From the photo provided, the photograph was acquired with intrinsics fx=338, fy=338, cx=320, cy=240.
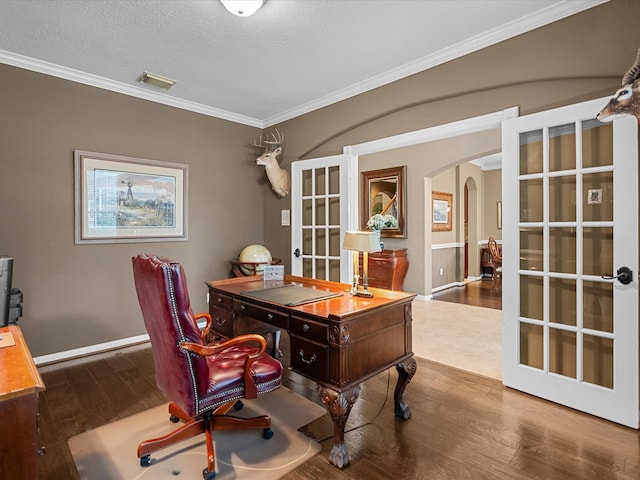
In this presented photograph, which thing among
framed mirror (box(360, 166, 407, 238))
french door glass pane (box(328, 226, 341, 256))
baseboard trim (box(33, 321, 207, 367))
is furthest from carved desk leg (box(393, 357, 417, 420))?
framed mirror (box(360, 166, 407, 238))

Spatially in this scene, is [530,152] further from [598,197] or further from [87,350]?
[87,350]

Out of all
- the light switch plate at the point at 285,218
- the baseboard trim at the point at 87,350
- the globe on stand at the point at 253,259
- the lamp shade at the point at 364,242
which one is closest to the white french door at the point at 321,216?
the light switch plate at the point at 285,218

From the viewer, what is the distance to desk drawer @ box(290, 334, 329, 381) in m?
1.85

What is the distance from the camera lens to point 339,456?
1.82 meters

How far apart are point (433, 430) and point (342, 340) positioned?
0.98m

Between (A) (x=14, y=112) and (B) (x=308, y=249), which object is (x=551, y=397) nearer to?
(B) (x=308, y=249)

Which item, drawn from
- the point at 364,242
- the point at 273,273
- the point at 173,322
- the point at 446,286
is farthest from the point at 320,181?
the point at 446,286

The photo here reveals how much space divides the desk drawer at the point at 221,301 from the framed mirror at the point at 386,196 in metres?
3.97

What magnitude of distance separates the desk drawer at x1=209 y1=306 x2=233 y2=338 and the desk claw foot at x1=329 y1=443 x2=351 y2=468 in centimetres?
106

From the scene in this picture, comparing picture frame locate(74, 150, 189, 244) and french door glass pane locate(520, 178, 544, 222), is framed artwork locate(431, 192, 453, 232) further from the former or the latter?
picture frame locate(74, 150, 189, 244)

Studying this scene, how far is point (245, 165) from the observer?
15.4ft

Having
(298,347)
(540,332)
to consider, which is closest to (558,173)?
(540,332)

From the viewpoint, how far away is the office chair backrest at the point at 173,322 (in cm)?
158

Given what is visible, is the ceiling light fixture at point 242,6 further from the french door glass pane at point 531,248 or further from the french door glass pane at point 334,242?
the french door glass pane at point 531,248
